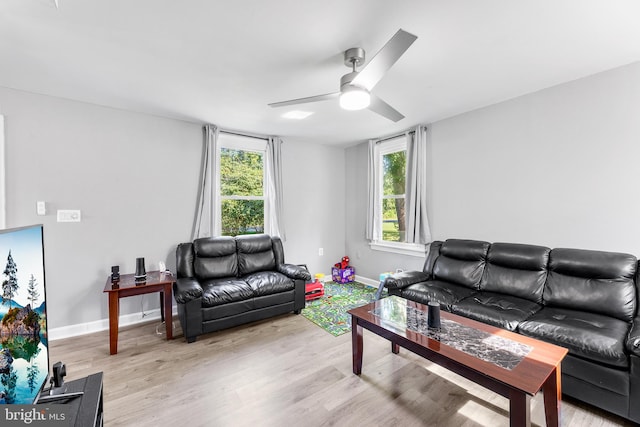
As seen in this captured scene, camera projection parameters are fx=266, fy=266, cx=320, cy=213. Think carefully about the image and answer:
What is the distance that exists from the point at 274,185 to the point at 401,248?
7.46 ft

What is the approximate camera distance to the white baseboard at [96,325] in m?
2.86

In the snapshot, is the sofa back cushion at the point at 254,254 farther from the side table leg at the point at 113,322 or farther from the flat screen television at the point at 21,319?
the flat screen television at the point at 21,319

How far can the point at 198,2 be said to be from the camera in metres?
1.59

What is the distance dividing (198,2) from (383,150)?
351 centimetres

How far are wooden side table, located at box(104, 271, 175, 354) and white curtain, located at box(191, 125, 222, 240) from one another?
85 centimetres

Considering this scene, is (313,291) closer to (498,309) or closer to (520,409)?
(498,309)

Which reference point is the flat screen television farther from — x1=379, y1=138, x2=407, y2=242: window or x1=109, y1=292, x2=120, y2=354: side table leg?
x1=379, y1=138, x2=407, y2=242: window

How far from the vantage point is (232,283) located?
3.16 metres

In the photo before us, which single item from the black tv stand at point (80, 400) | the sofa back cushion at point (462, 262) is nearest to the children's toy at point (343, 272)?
the sofa back cushion at point (462, 262)

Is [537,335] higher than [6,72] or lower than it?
lower

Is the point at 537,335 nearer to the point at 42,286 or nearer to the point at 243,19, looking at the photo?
the point at 42,286

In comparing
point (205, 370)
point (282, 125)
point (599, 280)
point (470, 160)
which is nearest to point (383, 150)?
point (470, 160)

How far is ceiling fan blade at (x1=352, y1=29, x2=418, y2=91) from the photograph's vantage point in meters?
1.49

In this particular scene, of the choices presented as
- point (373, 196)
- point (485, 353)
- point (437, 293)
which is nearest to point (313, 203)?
point (373, 196)
